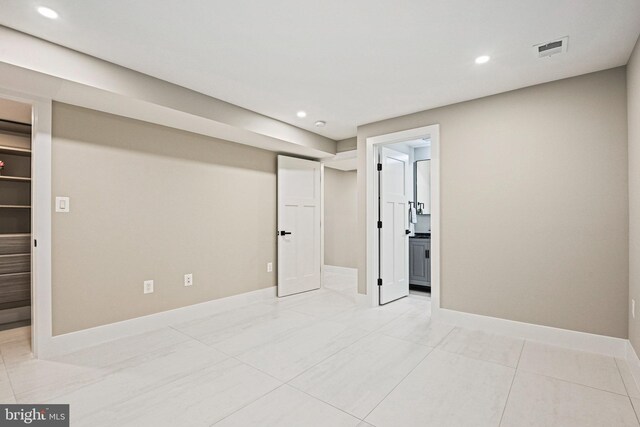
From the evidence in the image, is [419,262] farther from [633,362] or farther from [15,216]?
[15,216]

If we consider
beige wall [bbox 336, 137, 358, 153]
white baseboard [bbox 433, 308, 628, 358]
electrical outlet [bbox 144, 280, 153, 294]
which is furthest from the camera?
beige wall [bbox 336, 137, 358, 153]

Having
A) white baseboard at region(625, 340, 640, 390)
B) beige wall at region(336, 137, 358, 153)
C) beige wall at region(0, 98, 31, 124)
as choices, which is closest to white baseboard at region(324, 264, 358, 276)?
beige wall at region(336, 137, 358, 153)

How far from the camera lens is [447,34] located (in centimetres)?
208

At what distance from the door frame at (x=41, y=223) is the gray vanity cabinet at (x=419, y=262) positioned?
14.4ft

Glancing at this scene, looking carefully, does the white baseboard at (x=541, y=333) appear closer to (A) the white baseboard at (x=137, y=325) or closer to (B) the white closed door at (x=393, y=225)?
(B) the white closed door at (x=393, y=225)

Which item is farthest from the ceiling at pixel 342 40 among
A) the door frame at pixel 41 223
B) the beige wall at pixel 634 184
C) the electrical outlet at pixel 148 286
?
the electrical outlet at pixel 148 286

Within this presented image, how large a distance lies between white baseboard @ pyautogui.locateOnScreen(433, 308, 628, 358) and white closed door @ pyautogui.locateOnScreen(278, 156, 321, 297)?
207 cm

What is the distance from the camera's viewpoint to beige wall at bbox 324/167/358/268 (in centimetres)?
630

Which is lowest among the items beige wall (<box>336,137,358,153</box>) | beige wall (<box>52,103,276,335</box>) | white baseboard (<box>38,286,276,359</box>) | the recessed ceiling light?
white baseboard (<box>38,286,276,359</box>)

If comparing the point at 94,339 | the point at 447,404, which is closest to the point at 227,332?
the point at 94,339

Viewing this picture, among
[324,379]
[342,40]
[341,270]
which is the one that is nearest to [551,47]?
[342,40]

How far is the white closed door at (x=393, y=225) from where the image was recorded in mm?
4023

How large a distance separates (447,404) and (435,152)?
245 cm

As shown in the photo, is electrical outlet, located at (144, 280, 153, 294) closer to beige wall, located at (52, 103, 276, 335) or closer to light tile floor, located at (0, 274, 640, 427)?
beige wall, located at (52, 103, 276, 335)
